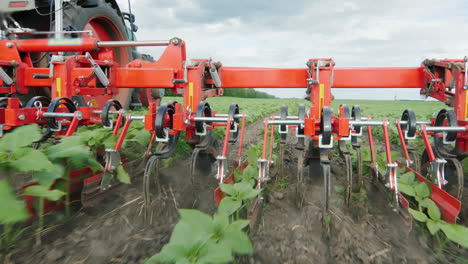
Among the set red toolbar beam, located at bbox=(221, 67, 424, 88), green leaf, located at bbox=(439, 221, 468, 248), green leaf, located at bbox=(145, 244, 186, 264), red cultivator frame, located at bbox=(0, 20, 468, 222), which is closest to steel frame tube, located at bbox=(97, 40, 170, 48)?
red cultivator frame, located at bbox=(0, 20, 468, 222)

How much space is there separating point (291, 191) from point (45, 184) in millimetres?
2069

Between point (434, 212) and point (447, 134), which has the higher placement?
point (447, 134)

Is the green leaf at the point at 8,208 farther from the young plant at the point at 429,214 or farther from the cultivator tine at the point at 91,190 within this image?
the young plant at the point at 429,214

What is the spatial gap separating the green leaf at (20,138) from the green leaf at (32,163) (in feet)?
0.45

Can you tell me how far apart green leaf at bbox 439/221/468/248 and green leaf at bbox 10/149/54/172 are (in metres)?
2.32

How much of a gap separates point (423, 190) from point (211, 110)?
79.2 inches

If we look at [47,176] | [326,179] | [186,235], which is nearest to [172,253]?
[186,235]

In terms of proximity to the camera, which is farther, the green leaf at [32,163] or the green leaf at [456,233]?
the green leaf at [456,233]

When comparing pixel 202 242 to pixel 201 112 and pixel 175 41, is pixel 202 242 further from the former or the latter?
pixel 175 41

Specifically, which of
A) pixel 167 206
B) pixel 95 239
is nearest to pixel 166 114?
pixel 167 206

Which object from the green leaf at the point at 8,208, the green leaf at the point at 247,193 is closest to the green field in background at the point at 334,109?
the green leaf at the point at 247,193

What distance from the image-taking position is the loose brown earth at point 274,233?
2.00 m

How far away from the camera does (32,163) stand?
1755mm

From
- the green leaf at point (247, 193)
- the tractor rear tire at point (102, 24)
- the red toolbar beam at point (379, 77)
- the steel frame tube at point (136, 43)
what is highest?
the tractor rear tire at point (102, 24)
